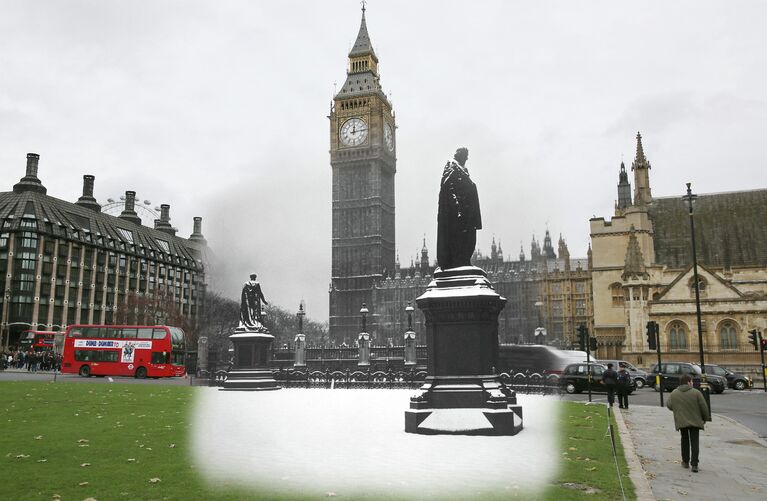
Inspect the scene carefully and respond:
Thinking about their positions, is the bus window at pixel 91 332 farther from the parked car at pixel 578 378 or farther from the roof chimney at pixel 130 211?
the roof chimney at pixel 130 211

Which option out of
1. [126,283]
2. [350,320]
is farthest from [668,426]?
[350,320]

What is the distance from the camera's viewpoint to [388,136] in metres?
107

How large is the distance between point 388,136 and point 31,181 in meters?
55.1

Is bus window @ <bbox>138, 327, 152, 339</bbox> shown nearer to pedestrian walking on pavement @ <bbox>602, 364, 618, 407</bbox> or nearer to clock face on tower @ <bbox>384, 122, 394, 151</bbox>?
pedestrian walking on pavement @ <bbox>602, 364, 618, 407</bbox>

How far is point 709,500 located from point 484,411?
157 inches

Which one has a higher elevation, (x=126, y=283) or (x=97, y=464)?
(x=126, y=283)

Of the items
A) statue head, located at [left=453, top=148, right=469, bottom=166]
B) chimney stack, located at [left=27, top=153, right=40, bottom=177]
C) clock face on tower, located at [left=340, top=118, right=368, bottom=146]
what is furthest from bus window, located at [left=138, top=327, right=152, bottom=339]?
clock face on tower, located at [left=340, top=118, right=368, bottom=146]

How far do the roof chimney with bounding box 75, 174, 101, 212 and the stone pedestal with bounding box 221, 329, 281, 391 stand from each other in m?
63.7

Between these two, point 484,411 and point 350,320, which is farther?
point 350,320

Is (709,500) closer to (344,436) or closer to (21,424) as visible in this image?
(344,436)

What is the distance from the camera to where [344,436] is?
10.9 metres

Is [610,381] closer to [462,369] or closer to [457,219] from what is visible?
[462,369]

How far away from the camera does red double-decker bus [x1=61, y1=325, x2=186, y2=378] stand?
119 ft

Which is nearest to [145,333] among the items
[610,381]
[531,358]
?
[531,358]
